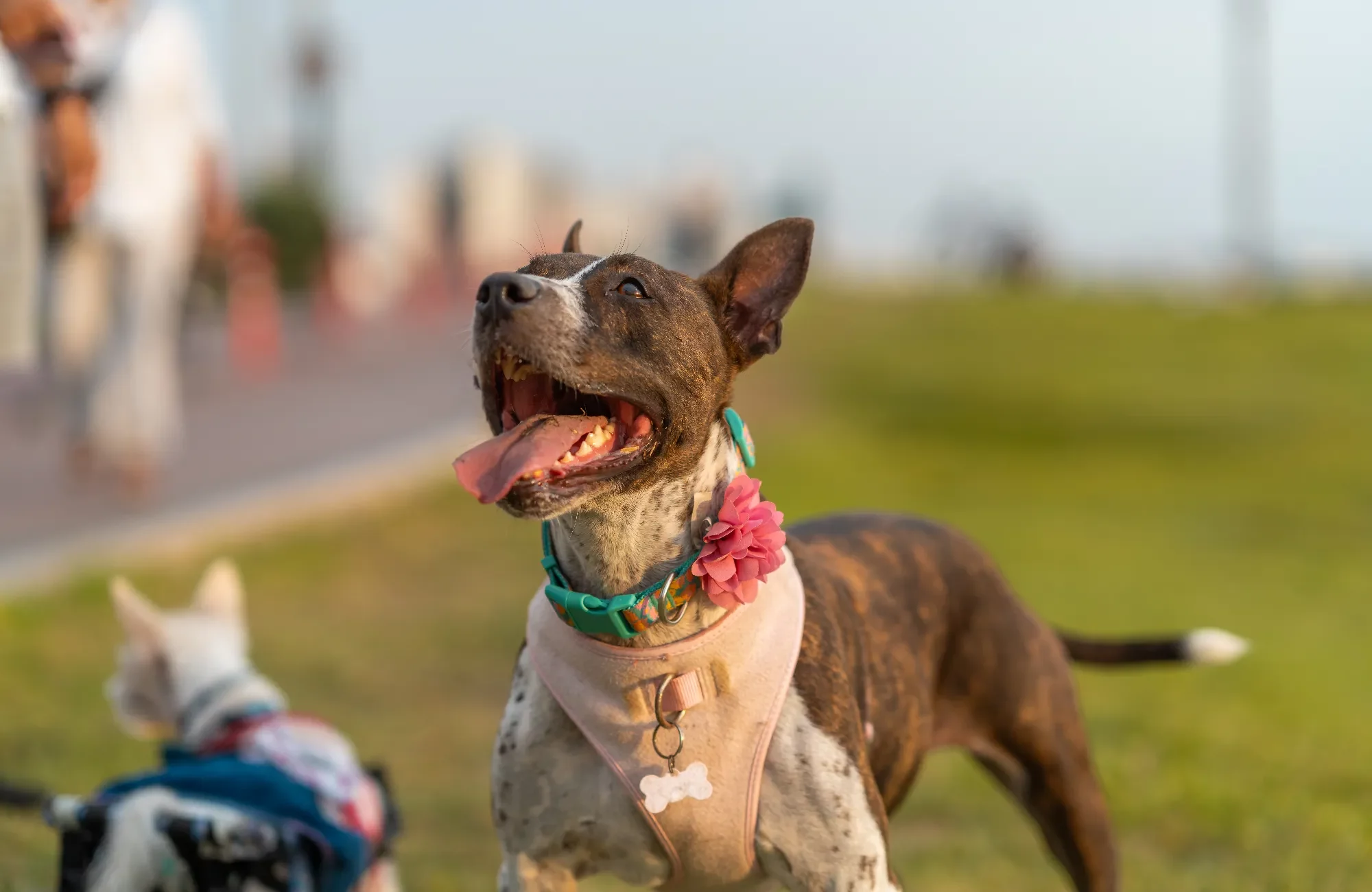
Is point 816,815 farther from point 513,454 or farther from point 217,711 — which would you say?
point 217,711

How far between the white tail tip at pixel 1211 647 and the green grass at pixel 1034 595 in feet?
4.34

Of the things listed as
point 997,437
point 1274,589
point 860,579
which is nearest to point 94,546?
point 860,579

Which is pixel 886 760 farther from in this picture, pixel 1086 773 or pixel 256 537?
pixel 256 537

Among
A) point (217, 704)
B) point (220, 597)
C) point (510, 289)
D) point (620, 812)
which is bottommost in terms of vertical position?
point (217, 704)

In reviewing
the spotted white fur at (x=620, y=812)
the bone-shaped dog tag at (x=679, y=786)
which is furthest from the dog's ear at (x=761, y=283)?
the bone-shaped dog tag at (x=679, y=786)

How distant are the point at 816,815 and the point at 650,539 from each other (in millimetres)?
672

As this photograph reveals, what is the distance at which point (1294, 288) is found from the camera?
35.8 metres

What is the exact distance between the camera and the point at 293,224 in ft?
90.6

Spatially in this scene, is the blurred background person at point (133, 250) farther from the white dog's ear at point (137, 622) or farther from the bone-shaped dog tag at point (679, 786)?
the bone-shaped dog tag at point (679, 786)

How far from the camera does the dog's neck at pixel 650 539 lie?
10.5 ft

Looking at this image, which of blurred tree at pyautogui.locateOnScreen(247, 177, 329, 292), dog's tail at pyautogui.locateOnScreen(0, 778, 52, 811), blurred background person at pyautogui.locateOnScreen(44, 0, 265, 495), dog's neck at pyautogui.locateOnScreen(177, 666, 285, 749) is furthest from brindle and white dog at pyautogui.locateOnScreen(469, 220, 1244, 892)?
blurred tree at pyautogui.locateOnScreen(247, 177, 329, 292)

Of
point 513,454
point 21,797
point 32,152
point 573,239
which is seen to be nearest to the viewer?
point 513,454

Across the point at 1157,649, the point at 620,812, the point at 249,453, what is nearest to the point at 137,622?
the point at 620,812

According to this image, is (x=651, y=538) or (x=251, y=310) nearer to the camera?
(x=651, y=538)
